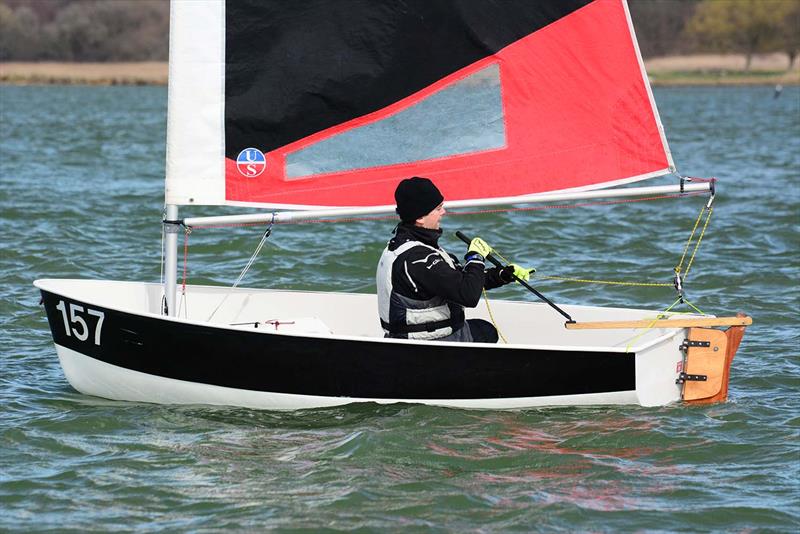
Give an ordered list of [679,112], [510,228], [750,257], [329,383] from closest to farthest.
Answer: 1. [329,383]
2. [750,257]
3. [510,228]
4. [679,112]

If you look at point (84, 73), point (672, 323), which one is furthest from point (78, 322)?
point (84, 73)

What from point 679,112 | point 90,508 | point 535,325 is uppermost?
point 679,112

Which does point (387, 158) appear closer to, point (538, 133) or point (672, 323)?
point (538, 133)

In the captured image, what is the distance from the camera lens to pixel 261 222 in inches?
267

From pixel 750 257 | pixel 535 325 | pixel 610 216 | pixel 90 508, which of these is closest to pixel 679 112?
pixel 610 216

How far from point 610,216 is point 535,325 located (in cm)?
727

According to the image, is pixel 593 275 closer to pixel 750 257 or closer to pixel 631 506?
pixel 750 257

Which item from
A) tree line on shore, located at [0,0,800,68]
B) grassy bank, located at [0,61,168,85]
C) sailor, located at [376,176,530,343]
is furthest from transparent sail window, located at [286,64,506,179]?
tree line on shore, located at [0,0,800,68]

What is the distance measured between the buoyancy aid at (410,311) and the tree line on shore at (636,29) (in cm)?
7255

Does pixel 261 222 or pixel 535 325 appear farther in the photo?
pixel 535 325

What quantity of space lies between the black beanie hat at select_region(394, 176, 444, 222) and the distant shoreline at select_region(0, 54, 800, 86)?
218 feet

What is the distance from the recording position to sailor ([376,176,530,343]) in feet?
20.5

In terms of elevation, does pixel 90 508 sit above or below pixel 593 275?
below

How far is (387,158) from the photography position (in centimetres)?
691
